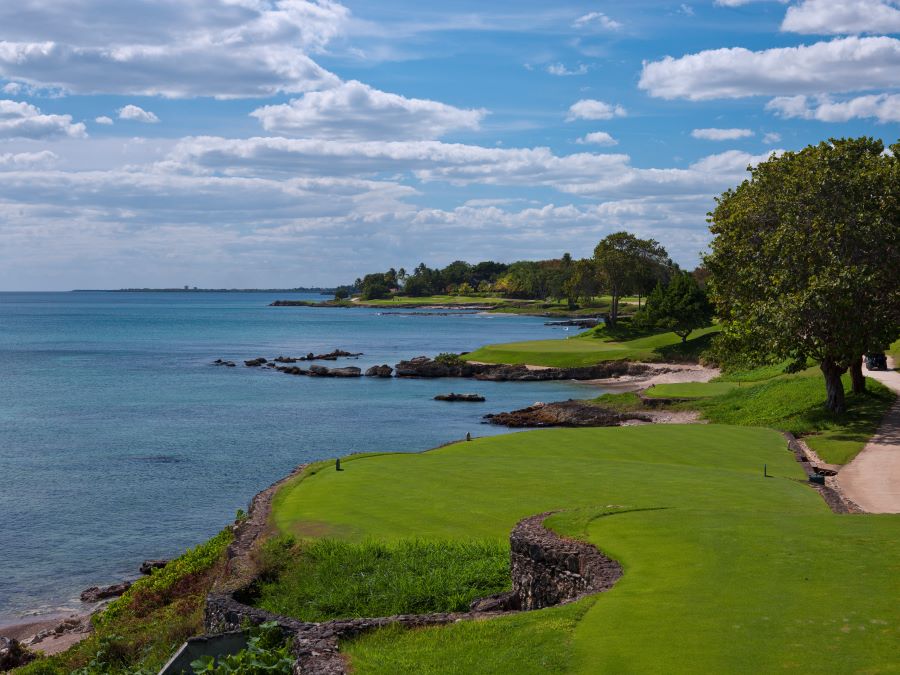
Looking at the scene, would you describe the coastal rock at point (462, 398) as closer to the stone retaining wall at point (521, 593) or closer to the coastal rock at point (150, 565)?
the coastal rock at point (150, 565)

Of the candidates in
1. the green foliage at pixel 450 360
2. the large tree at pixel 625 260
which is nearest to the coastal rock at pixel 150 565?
the green foliage at pixel 450 360

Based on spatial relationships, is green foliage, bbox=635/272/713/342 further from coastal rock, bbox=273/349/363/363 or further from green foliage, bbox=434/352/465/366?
coastal rock, bbox=273/349/363/363

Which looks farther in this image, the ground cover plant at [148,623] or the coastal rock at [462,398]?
the coastal rock at [462,398]

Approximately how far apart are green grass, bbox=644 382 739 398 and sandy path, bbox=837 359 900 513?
17884 mm

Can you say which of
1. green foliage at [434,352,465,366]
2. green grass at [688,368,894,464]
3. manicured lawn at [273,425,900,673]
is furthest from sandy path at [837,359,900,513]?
green foliage at [434,352,465,366]

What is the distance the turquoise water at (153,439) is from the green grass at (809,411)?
14649 millimetres

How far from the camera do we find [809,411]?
4344 cm

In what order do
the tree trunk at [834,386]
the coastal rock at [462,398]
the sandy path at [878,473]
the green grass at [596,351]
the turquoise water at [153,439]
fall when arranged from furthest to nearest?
1. the green grass at [596,351]
2. the coastal rock at [462,398]
3. the tree trunk at [834,386]
4. the turquoise water at [153,439]
5. the sandy path at [878,473]

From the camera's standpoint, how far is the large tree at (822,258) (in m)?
37.4

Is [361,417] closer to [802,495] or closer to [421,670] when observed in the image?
[802,495]

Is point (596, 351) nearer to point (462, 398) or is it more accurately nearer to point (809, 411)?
point (462, 398)

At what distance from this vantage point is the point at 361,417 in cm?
6406

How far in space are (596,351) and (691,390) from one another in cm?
3626

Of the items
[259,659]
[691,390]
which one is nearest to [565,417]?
[691,390]
